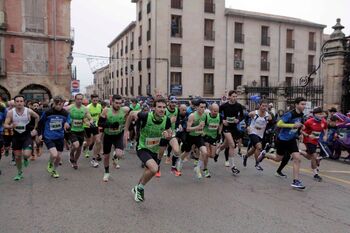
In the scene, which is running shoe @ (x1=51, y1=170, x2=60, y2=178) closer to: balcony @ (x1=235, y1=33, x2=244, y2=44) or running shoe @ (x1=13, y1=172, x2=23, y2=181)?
running shoe @ (x1=13, y1=172, x2=23, y2=181)

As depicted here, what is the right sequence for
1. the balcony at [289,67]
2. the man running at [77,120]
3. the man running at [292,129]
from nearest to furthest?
the man running at [292,129], the man running at [77,120], the balcony at [289,67]

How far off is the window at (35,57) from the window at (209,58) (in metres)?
14.3

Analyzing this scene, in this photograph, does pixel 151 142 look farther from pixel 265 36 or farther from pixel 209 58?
pixel 265 36

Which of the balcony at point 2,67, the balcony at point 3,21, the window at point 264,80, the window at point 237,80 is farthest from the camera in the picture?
the window at point 264,80

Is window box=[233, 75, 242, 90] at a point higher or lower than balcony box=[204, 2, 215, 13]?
lower

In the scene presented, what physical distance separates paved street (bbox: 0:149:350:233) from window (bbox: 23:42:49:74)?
20.3m

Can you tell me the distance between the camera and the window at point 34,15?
27000 mm

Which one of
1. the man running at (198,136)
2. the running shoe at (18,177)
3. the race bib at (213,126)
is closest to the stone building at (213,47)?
the race bib at (213,126)

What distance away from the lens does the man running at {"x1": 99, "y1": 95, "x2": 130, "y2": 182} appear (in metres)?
7.87

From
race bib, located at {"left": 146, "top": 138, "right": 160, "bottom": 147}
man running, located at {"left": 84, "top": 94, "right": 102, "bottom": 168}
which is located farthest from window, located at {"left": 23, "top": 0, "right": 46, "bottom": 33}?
race bib, located at {"left": 146, "top": 138, "right": 160, "bottom": 147}

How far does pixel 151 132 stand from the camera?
639cm

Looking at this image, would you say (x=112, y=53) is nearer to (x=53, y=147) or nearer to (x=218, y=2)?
(x=218, y=2)

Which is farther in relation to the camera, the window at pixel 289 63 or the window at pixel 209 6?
the window at pixel 289 63

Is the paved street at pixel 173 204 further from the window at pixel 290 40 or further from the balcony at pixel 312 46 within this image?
the balcony at pixel 312 46
